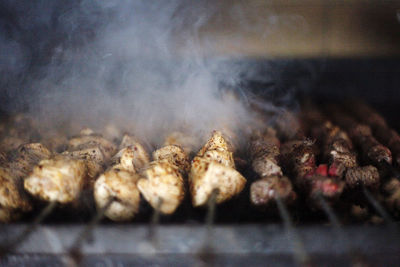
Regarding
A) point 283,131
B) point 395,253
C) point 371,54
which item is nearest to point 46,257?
point 395,253

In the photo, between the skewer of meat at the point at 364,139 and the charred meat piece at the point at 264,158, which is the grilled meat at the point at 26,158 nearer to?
the charred meat piece at the point at 264,158

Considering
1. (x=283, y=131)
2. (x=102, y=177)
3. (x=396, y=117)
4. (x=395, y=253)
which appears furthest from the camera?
(x=396, y=117)

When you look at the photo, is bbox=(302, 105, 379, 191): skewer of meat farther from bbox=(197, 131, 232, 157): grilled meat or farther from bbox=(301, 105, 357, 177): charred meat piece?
bbox=(197, 131, 232, 157): grilled meat

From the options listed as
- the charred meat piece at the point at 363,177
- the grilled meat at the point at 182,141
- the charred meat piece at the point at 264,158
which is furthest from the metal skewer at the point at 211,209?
the charred meat piece at the point at 363,177

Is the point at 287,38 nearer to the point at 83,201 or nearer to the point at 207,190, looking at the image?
the point at 207,190

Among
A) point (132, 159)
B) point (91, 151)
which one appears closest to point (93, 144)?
point (91, 151)

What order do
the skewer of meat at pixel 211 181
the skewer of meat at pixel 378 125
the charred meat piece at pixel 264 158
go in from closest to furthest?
the skewer of meat at pixel 211 181, the charred meat piece at pixel 264 158, the skewer of meat at pixel 378 125

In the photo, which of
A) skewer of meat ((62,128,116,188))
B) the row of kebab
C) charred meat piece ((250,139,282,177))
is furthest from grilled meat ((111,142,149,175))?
charred meat piece ((250,139,282,177))

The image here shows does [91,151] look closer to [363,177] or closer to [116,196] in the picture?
[116,196]
